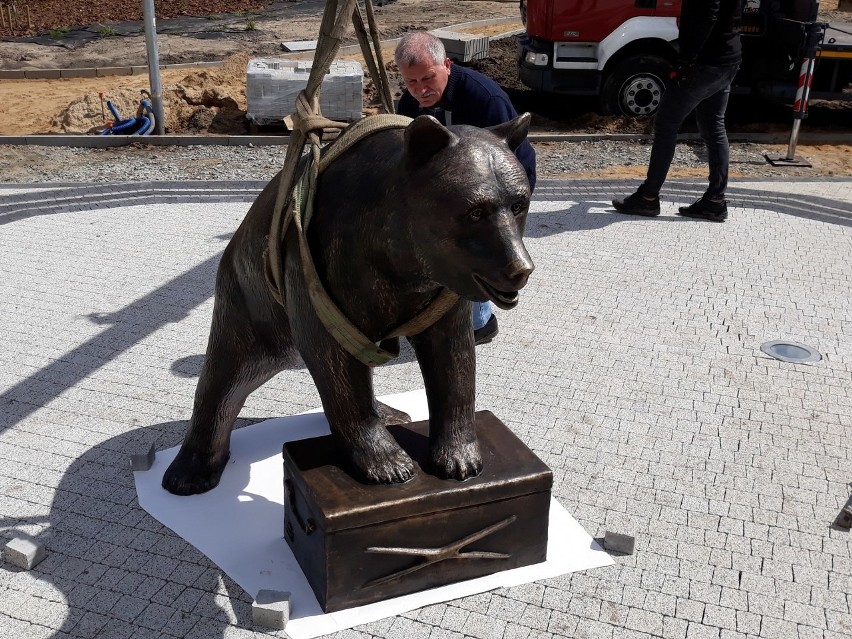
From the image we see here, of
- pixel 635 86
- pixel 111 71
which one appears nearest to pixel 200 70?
pixel 111 71

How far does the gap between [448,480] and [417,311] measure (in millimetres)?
500

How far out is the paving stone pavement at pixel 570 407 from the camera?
2.55 metres

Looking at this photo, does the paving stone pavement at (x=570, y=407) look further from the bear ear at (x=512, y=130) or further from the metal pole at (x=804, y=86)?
the metal pole at (x=804, y=86)

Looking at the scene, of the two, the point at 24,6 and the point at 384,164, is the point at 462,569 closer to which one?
the point at 384,164

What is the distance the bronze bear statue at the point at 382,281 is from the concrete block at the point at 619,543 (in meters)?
0.52

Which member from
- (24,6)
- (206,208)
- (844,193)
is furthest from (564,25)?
(24,6)

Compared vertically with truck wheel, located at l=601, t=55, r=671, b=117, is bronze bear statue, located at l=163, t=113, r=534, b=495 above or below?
above

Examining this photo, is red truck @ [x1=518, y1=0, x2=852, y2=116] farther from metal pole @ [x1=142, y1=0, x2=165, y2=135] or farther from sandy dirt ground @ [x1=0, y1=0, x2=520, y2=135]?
metal pole @ [x1=142, y1=0, x2=165, y2=135]

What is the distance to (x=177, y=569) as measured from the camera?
2.67 metres

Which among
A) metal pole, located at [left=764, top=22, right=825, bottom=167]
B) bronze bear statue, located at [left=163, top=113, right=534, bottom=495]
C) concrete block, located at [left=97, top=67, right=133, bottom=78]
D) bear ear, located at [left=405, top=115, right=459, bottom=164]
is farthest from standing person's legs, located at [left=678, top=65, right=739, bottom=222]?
concrete block, located at [left=97, top=67, right=133, bottom=78]

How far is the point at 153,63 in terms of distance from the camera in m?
8.32

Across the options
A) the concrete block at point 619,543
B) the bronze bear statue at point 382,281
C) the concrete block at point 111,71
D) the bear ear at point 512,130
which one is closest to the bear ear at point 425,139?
the bronze bear statue at point 382,281

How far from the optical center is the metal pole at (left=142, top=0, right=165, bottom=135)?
807 centimetres

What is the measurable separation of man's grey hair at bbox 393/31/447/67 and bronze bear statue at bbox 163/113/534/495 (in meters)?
0.96
